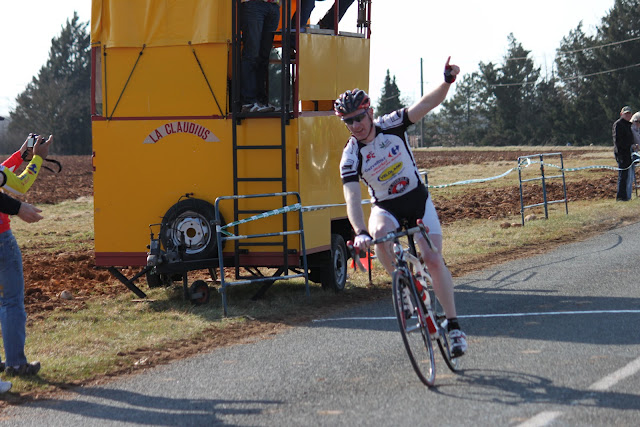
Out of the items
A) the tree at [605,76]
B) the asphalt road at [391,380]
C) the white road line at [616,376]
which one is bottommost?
the asphalt road at [391,380]

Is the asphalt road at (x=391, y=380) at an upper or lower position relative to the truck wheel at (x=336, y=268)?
lower

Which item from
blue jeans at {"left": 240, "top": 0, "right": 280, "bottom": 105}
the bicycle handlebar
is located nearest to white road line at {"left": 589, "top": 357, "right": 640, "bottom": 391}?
the bicycle handlebar

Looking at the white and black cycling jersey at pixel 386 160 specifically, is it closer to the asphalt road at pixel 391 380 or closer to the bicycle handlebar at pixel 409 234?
the bicycle handlebar at pixel 409 234

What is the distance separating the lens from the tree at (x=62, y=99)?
91188 mm

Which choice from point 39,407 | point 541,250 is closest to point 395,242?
point 39,407

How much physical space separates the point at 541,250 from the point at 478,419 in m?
9.34

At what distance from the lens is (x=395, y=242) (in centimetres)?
686

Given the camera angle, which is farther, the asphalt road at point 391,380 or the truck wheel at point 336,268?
the truck wheel at point 336,268

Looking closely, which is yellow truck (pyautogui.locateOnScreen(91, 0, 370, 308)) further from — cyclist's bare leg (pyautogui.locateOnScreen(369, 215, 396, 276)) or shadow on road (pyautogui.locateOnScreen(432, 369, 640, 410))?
shadow on road (pyautogui.locateOnScreen(432, 369, 640, 410))

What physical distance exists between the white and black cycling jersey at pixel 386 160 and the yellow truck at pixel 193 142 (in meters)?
3.63

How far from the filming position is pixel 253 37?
1112cm

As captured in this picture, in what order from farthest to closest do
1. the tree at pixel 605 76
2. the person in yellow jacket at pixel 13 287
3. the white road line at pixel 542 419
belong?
1. the tree at pixel 605 76
2. the person in yellow jacket at pixel 13 287
3. the white road line at pixel 542 419

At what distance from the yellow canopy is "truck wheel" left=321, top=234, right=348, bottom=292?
2907 millimetres

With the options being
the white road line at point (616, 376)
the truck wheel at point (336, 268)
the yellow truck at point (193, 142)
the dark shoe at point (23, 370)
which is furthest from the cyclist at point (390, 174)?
the truck wheel at point (336, 268)
